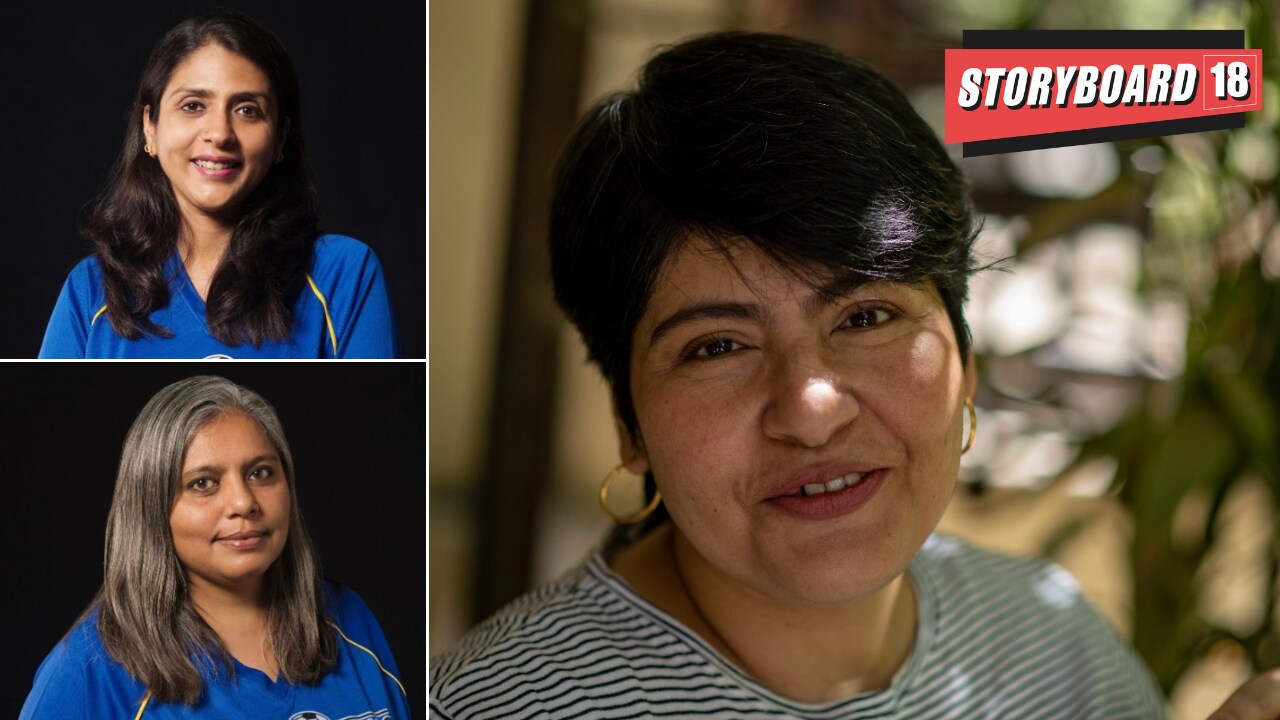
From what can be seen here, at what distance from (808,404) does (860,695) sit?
383mm

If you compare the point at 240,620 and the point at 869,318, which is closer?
the point at 240,620

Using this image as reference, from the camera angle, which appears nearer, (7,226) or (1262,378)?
(7,226)

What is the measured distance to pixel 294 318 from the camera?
75 cm

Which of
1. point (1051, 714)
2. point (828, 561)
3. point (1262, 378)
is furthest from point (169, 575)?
point (1262, 378)

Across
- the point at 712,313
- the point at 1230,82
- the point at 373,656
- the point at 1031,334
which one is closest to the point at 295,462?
the point at 373,656

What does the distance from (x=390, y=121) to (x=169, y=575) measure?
0.34 meters

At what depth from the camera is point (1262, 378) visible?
Result: 162cm

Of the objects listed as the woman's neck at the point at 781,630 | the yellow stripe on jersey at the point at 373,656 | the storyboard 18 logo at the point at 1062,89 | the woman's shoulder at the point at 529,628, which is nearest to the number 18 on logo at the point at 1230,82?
the storyboard 18 logo at the point at 1062,89

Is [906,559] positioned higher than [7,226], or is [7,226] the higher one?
[7,226]

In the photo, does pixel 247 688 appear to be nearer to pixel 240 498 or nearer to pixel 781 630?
pixel 240 498

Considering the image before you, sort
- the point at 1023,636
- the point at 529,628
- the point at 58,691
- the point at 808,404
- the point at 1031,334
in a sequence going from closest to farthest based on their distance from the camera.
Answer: the point at 58,691 < the point at 808,404 < the point at 529,628 < the point at 1023,636 < the point at 1031,334

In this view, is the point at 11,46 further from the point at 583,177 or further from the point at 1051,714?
the point at 1051,714

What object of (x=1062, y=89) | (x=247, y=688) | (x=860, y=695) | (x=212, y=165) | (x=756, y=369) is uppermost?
(x=1062, y=89)

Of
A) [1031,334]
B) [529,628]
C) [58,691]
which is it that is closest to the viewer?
[58,691]
